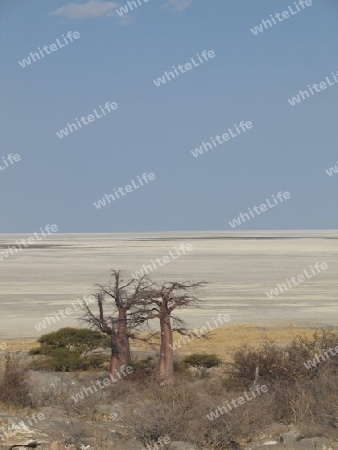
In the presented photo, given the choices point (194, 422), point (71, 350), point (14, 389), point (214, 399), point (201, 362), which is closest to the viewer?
point (194, 422)

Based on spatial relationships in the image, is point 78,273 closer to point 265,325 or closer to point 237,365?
point 265,325

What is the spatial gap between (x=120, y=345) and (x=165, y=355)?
0.95 metres

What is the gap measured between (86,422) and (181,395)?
150cm

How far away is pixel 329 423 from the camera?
41.3 ft

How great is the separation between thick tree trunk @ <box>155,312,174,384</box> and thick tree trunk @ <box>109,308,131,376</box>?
2.52 ft

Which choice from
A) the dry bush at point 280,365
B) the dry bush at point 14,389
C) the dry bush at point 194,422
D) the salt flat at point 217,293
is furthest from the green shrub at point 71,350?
the dry bush at point 194,422

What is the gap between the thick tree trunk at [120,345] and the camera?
16056mm

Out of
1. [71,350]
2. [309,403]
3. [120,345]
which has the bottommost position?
[309,403]

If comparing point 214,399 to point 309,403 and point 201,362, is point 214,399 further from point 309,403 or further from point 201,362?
point 201,362

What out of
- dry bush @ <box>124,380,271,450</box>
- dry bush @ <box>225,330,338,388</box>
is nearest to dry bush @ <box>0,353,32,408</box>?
dry bush @ <box>124,380,271,450</box>

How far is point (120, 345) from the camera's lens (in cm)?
1609

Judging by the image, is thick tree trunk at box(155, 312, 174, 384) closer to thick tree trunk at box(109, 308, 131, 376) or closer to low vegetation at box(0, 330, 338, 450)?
low vegetation at box(0, 330, 338, 450)

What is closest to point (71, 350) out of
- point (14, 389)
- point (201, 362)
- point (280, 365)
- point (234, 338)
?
point (201, 362)

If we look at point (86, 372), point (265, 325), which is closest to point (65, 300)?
point (265, 325)
